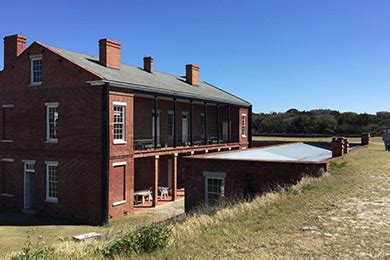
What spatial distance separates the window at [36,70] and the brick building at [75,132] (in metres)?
0.06

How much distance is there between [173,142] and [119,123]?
20.6 feet

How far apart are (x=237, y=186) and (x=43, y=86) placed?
44.5 ft

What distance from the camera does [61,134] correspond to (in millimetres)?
22547

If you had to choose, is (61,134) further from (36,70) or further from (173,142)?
(173,142)

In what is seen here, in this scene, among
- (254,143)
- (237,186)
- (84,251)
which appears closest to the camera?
(84,251)

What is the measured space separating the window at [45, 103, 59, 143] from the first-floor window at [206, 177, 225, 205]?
33.8 feet

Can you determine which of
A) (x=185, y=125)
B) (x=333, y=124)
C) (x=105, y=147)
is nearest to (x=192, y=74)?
(x=185, y=125)

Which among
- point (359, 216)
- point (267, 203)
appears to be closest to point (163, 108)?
point (267, 203)

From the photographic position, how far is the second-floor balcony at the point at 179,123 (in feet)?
85.8

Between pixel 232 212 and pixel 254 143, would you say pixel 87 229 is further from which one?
pixel 254 143

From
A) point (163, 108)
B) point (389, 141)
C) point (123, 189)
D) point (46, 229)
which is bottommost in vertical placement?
point (46, 229)

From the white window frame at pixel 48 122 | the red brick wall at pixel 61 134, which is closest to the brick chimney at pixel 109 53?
the red brick wall at pixel 61 134

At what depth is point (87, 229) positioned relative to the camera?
19.7 metres

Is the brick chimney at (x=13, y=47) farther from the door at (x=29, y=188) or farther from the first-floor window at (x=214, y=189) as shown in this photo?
the first-floor window at (x=214, y=189)
